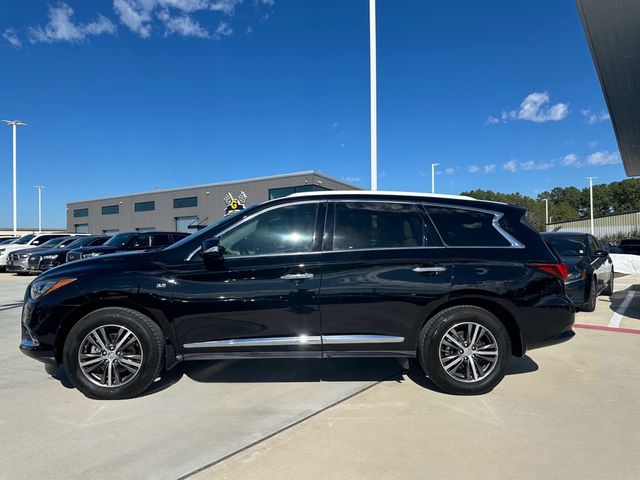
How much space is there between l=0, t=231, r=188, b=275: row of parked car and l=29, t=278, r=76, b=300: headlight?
279 inches

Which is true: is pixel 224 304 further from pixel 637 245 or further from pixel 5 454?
pixel 637 245

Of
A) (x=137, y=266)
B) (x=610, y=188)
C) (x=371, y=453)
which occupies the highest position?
(x=610, y=188)

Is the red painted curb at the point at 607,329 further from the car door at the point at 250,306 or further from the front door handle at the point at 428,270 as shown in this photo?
the car door at the point at 250,306

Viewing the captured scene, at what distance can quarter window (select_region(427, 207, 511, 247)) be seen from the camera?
13.6 ft

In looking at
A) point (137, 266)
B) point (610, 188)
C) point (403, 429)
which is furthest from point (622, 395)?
point (610, 188)

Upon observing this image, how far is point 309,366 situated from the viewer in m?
4.88

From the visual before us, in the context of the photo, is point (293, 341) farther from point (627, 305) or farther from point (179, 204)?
point (179, 204)

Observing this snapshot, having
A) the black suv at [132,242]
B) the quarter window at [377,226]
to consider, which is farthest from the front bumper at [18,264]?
the quarter window at [377,226]

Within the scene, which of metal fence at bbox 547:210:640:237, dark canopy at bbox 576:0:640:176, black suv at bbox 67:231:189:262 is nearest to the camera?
dark canopy at bbox 576:0:640:176

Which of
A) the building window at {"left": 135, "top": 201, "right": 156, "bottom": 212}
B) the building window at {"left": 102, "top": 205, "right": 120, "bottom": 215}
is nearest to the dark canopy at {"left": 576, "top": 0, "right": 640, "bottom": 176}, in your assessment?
the building window at {"left": 135, "top": 201, "right": 156, "bottom": 212}

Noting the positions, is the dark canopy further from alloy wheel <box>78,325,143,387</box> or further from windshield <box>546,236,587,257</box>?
alloy wheel <box>78,325,143,387</box>

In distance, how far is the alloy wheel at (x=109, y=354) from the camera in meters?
3.91

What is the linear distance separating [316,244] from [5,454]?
283 centimetres

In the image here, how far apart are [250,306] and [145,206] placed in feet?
178
